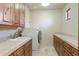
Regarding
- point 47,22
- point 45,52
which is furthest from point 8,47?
point 47,22

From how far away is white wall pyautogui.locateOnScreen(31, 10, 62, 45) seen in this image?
22.3 ft

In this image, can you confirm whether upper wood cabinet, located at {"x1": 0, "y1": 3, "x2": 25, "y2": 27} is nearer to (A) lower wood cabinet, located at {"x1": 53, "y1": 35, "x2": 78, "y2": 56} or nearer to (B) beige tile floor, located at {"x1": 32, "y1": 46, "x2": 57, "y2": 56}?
(A) lower wood cabinet, located at {"x1": 53, "y1": 35, "x2": 78, "y2": 56}

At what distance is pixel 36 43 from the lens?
532cm

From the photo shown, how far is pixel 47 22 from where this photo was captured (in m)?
6.87

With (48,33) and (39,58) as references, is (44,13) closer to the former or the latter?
(48,33)

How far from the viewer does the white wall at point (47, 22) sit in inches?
268

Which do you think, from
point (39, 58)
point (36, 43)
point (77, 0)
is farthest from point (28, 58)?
point (36, 43)

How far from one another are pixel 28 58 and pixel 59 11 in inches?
227

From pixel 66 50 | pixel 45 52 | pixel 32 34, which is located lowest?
pixel 45 52

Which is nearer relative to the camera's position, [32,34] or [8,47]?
[8,47]

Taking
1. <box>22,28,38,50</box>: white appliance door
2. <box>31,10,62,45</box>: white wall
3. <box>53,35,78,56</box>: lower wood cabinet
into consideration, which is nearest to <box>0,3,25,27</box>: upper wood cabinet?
<box>53,35,78,56</box>: lower wood cabinet

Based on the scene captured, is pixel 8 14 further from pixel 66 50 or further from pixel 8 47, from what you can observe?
pixel 66 50

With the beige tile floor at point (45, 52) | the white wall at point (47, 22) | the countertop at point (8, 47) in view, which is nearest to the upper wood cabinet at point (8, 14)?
the countertop at point (8, 47)

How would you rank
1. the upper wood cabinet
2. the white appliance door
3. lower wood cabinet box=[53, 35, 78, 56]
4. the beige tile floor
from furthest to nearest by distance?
the white appliance door → the beige tile floor → lower wood cabinet box=[53, 35, 78, 56] → the upper wood cabinet
